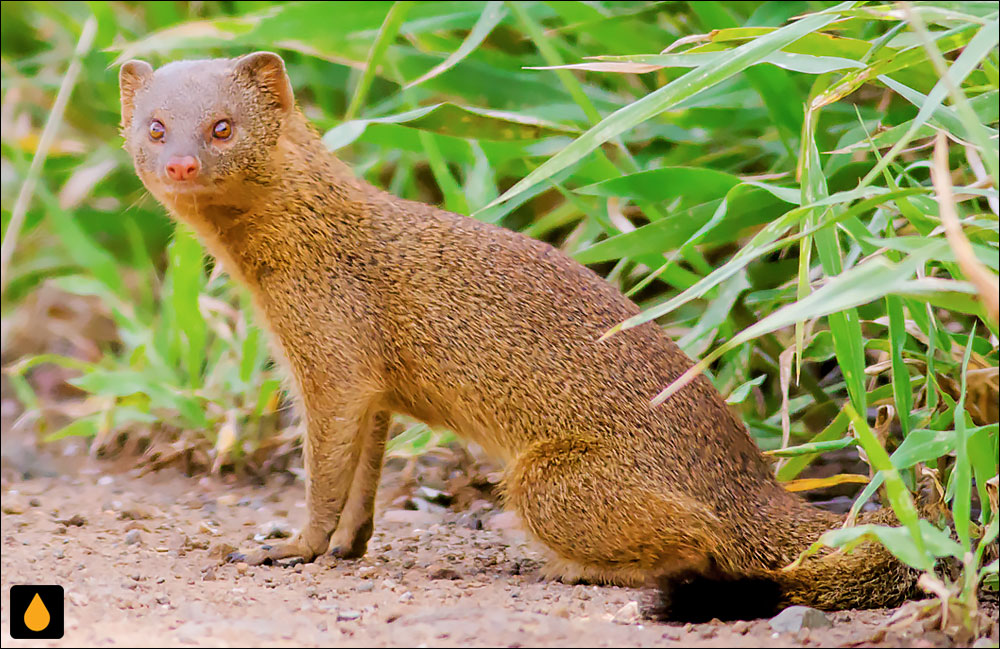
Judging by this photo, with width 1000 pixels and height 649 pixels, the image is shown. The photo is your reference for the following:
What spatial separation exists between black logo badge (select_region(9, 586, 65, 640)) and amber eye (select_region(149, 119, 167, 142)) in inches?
40.9

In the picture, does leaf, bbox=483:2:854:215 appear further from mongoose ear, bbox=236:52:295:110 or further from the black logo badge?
the black logo badge

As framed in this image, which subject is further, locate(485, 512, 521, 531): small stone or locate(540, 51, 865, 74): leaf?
locate(485, 512, 521, 531): small stone

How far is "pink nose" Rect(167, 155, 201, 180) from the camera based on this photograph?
8.43 feet

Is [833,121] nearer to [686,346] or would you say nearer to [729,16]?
[729,16]

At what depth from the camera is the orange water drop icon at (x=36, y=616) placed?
1977 millimetres

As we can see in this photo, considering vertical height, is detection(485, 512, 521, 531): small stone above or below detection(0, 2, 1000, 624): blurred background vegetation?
below

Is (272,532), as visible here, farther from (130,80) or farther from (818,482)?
(818,482)

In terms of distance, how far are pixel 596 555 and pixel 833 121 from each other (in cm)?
145

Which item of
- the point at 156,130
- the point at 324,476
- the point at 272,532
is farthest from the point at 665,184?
the point at 272,532

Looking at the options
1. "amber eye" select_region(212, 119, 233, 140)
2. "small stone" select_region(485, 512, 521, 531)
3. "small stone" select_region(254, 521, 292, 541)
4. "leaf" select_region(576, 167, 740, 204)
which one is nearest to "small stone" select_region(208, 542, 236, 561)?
"small stone" select_region(254, 521, 292, 541)

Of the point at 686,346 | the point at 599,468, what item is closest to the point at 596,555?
the point at 599,468

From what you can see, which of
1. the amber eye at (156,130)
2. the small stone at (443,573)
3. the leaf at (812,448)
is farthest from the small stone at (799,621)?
the amber eye at (156,130)

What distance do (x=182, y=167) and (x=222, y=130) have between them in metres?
0.17

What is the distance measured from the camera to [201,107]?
2.67m
